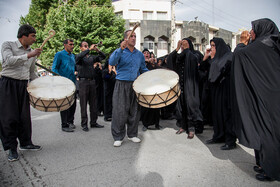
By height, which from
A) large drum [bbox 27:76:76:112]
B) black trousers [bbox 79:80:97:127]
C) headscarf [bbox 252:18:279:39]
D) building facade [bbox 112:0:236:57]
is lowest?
black trousers [bbox 79:80:97:127]

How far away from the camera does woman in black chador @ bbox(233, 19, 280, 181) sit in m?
2.49

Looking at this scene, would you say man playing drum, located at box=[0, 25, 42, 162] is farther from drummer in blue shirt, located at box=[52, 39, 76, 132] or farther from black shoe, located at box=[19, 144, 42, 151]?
drummer in blue shirt, located at box=[52, 39, 76, 132]

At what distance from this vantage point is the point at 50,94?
3.61 meters

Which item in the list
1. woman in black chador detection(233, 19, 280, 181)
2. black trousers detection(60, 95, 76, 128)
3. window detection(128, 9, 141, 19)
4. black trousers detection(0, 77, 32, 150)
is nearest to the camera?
woman in black chador detection(233, 19, 280, 181)

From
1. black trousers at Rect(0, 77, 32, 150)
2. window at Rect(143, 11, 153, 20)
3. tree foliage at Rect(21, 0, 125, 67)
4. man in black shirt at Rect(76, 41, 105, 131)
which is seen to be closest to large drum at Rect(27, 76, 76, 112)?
black trousers at Rect(0, 77, 32, 150)

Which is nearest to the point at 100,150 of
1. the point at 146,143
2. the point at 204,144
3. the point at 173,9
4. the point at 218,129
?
the point at 146,143

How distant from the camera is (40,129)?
5625mm

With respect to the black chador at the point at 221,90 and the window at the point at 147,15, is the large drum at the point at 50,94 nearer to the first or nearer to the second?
the black chador at the point at 221,90

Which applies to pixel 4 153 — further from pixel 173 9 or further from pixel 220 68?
pixel 173 9

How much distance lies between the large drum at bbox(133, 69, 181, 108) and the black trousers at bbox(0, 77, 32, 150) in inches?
78.7

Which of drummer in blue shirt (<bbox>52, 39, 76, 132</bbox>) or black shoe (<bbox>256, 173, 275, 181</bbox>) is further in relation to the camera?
drummer in blue shirt (<bbox>52, 39, 76, 132</bbox>)

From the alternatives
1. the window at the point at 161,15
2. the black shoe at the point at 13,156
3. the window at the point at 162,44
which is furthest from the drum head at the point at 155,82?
the window at the point at 161,15

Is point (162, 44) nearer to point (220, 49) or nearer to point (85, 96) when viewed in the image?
point (85, 96)

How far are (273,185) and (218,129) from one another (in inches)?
64.4
